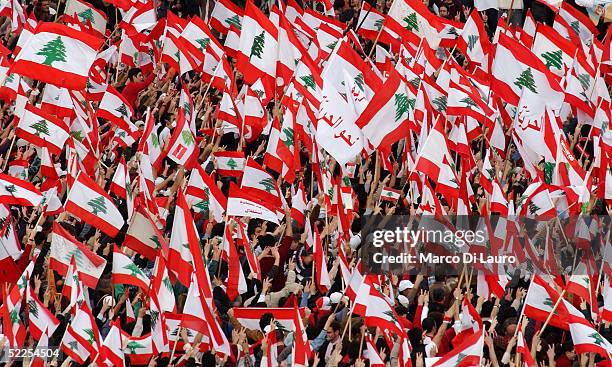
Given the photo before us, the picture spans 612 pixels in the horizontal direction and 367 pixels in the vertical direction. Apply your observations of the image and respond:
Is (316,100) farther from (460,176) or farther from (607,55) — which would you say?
(607,55)

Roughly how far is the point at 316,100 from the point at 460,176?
68.8 inches

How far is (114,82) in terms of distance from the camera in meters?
21.4

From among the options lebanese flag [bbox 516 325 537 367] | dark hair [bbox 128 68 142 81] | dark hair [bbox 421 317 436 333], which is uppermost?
lebanese flag [bbox 516 325 537 367]

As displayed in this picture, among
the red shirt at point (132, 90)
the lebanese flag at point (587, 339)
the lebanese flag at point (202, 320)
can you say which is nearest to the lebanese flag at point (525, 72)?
the lebanese flag at point (587, 339)

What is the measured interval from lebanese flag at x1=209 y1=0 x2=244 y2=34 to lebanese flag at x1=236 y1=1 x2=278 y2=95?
3551 mm

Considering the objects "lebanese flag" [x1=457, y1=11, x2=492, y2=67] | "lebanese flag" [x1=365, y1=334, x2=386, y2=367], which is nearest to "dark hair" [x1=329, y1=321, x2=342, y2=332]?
"lebanese flag" [x1=365, y1=334, x2=386, y2=367]

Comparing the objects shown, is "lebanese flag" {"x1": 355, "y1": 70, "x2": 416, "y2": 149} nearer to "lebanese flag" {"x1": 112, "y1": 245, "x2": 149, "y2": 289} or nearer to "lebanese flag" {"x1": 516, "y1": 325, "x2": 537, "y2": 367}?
"lebanese flag" {"x1": 112, "y1": 245, "x2": 149, "y2": 289}

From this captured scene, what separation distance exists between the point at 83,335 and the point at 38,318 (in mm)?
602

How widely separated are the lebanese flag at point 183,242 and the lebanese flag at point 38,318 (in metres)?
1.20

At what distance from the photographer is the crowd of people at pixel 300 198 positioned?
486 inches

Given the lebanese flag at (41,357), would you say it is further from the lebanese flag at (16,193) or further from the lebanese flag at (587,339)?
the lebanese flag at (587,339)

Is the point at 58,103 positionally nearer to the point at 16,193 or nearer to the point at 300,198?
the point at 16,193

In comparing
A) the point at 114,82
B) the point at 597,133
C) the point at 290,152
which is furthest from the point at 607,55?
the point at 114,82

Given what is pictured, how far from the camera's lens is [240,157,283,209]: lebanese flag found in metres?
14.9
